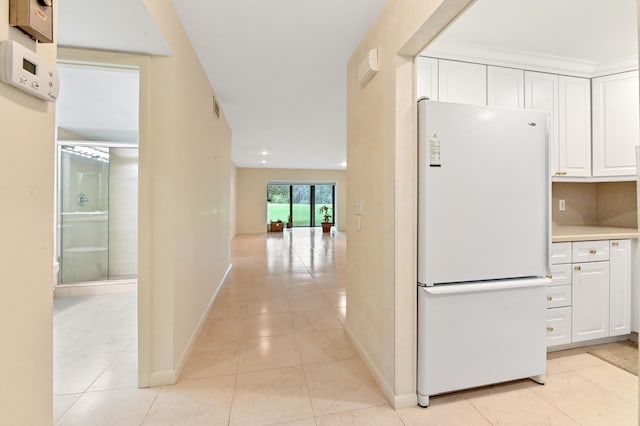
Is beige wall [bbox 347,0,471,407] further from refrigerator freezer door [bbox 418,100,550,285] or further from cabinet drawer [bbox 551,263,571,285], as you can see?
cabinet drawer [bbox 551,263,571,285]

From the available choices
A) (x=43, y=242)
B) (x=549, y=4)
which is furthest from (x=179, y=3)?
(x=549, y=4)

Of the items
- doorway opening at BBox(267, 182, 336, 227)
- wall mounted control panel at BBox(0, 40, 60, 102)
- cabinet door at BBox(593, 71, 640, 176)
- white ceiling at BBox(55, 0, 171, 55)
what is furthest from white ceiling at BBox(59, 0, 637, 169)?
doorway opening at BBox(267, 182, 336, 227)

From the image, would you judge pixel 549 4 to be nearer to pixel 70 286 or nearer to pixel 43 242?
pixel 43 242

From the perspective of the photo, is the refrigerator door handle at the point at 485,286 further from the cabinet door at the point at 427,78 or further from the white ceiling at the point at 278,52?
the white ceiling at the point at 278,52

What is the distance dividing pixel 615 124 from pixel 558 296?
163cm

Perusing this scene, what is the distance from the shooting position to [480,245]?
1.58 metres

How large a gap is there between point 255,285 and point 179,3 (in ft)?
10.9

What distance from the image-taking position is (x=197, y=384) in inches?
68.6

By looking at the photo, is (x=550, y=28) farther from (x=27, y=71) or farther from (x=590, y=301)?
(x=27, y=71)

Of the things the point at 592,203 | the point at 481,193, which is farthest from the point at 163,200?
the point at 592,203

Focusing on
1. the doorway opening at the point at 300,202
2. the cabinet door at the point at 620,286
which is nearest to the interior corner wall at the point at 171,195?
the cabinet door at the point at 620,286

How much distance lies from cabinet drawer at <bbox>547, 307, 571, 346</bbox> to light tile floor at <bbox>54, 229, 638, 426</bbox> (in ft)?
0.45

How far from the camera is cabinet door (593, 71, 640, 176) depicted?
2.24 metres

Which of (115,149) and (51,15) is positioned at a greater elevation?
(115,149)
